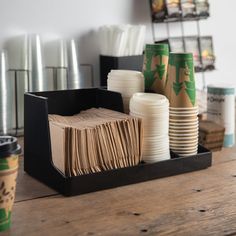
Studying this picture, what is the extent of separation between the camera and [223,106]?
1.54m

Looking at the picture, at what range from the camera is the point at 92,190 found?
1.12 m

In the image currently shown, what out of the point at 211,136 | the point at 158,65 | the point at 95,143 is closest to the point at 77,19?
the point at 158,65

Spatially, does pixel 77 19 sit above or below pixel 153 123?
above

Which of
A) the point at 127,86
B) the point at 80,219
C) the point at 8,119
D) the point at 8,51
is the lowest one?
the point at 80,219

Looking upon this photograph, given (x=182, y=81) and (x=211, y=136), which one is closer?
(x=182, y=81)

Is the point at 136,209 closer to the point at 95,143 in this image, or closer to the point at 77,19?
the point at 95,143

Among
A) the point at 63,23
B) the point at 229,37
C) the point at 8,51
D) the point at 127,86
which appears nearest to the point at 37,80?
the point at 8,51

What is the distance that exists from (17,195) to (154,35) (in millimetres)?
1139

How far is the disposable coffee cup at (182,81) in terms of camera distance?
1287 millimetres

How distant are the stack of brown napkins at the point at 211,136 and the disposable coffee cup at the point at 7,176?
0.71 metres

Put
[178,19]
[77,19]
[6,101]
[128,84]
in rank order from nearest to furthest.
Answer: [128,84]
[6,101]
[77,19]
[178,19]

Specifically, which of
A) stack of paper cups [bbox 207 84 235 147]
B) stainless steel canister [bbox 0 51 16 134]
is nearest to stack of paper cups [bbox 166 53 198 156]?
stack of paper cups [bbox 207 84 235 147]

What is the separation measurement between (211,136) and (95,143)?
0.49 m

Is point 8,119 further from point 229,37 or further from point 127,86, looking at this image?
point 229,37
